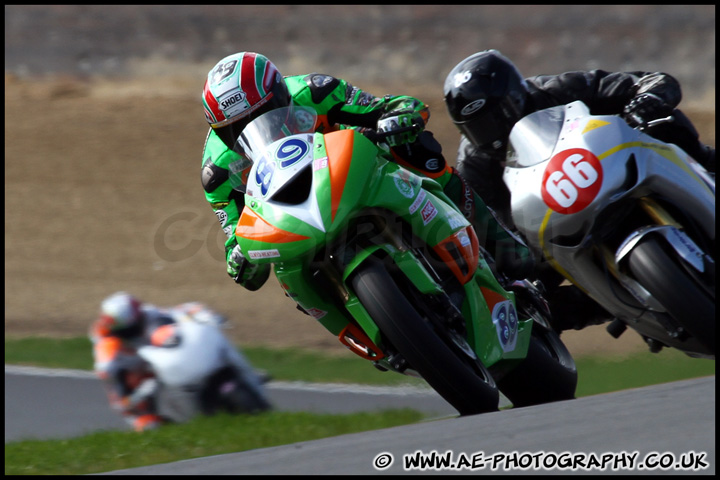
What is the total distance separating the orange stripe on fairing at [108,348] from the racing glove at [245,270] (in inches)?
83.0

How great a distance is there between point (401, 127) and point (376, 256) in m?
0.69

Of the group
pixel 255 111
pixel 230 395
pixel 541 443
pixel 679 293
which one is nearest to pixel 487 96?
pixel 255 111

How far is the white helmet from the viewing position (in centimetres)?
632

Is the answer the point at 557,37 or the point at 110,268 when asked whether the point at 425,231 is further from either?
the point at 557,37

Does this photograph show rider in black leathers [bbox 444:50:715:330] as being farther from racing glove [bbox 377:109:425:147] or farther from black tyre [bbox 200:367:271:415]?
black tyre [bbox 200:367:271:415]

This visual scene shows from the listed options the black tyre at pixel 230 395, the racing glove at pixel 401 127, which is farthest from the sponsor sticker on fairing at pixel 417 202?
the black tyre at pixel 230 395

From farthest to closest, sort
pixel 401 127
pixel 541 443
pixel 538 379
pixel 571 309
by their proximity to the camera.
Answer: pixel 571 309
pixel 538 379
pixel 401 127
pixel 541 443

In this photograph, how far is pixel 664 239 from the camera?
391 centimetres

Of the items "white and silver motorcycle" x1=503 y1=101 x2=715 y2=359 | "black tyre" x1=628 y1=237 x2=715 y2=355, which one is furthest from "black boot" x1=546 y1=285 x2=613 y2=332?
"black tyre" x1=628 y1=237 x2=715 y2=355

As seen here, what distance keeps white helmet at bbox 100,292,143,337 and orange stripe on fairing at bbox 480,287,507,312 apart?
2.79m

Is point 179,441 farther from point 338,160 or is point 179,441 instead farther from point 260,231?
point 338,160

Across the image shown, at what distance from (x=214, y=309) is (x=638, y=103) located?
6.42 meters

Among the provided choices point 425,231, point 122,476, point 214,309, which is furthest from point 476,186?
point 214,309

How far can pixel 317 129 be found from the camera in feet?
15.5
